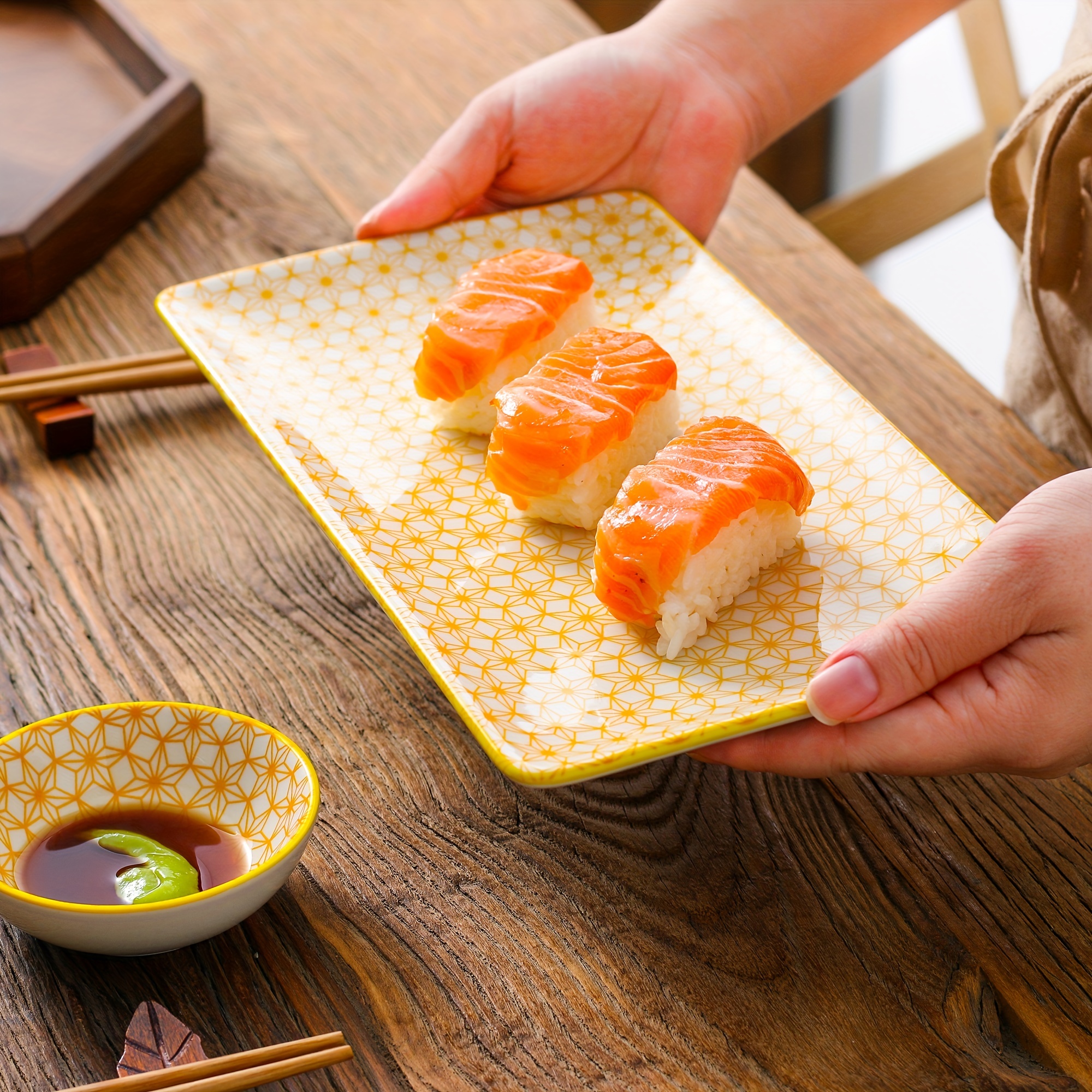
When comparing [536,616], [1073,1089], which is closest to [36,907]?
[536,616]

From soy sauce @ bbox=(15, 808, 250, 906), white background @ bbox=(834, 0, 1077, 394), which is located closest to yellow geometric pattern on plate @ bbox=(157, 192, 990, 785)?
soy sauce @ bbox=(15, 808, 250, 906)

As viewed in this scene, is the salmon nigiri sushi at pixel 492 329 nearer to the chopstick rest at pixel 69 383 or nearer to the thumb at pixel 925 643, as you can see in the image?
the chopstick rest at pixel 69 383

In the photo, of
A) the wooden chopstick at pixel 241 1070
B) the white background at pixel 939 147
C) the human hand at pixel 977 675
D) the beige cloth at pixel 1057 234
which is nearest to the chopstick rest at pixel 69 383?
the wooden chopstick at pixel 241 1070

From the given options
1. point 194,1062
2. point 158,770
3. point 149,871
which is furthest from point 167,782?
point 194,1062

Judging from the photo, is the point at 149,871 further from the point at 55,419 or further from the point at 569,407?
the point at 55,419

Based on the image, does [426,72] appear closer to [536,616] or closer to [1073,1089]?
[536,616]
